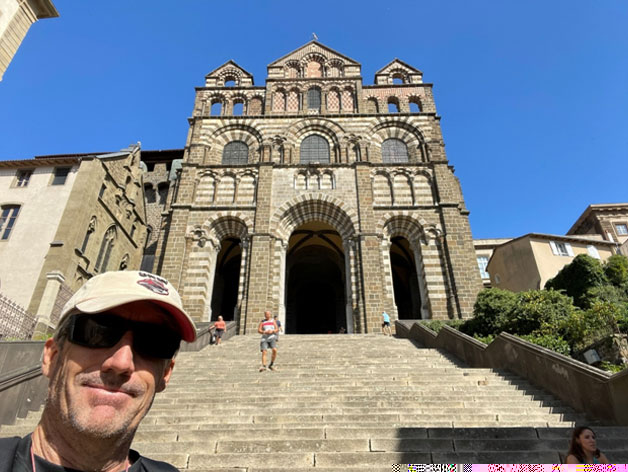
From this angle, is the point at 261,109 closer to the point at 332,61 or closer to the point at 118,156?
the point at 332,61

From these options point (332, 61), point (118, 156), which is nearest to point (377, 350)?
point (118, 156)

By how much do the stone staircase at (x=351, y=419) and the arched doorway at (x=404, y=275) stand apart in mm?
13155

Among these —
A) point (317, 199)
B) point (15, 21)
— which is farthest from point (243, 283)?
point (15, 21)

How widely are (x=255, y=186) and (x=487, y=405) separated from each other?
15.9 metres

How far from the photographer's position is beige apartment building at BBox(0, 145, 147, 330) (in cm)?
1509

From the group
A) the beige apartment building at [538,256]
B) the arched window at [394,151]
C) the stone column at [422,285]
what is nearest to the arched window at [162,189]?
the arched window at [394,151]

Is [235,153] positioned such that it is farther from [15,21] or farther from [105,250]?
[15,21]

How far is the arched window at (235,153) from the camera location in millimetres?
20875

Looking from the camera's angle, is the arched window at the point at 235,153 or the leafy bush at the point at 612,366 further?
the arched window at the point at 235,153

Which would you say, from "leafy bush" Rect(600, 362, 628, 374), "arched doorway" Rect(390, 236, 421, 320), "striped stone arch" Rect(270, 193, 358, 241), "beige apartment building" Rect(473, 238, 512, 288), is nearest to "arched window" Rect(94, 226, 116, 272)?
"striped stone arch" Rect(270, 193, 358, 241)

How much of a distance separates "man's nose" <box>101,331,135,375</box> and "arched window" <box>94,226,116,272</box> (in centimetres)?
2020

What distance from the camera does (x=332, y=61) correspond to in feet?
81.7

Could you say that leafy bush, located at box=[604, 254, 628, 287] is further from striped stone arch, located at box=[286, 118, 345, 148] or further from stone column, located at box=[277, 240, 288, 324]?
stone column, located at box=[277, 240, 288, 324]

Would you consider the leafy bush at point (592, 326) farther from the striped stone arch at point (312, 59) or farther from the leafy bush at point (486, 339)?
the striped stone arch at point (312, 59)
